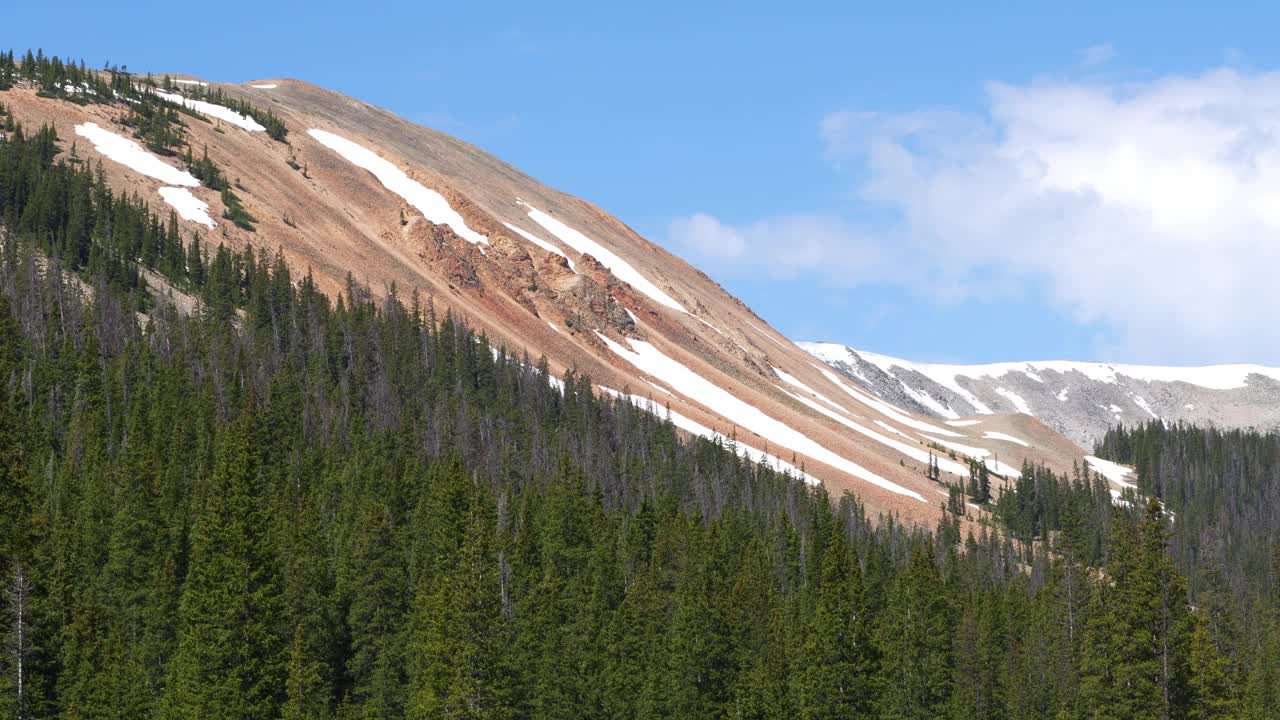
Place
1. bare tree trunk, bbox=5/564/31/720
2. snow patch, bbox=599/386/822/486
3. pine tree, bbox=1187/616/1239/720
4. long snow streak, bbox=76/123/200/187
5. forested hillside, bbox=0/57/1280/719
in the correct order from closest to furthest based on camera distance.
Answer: bare tree trunk, bbox=5/564/31/720 < forested hillside, bbox=0/57/1280/719 < pine tree, bbox=1187/616/1239/720 < long snow streak, bbox=76/123/200/187 < snow patch, bbox=599/386/822/486

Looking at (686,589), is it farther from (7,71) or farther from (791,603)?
(7,71)

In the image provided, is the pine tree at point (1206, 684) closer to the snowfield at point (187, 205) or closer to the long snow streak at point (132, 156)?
the snowfield at point (187, 205)

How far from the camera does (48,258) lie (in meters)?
135

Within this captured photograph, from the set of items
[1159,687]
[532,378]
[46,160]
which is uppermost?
[46,160]

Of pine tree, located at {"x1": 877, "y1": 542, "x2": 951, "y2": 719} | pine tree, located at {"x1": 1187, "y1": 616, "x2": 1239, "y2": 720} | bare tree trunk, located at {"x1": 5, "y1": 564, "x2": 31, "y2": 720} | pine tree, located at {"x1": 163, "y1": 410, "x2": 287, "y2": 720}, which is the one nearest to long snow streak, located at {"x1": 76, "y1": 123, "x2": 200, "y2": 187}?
pine tree, located at {"x1": 877, "y1": 542, "x2": 951, "y2": 719}

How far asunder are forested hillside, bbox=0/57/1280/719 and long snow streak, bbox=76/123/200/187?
30358mm

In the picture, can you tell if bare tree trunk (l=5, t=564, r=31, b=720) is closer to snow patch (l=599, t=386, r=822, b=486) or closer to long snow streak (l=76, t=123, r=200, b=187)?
snow patch (l=599, t=386, r=822, b=486)

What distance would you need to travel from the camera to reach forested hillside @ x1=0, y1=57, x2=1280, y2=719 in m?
54.9

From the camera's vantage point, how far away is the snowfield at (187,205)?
16400cm

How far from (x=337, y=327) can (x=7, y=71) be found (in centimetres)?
7879

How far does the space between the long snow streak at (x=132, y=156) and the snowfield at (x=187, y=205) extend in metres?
2.53

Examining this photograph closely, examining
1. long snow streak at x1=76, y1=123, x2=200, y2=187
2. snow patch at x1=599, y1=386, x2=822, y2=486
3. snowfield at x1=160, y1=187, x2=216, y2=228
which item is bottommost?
snow patch at x1=599, y1=386, x2=822, y2=486

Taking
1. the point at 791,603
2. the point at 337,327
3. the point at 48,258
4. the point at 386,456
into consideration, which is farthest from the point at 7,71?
the point at 791,603

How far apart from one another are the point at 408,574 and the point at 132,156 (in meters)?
118
